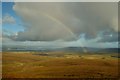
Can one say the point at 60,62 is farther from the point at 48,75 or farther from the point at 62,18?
the point at 62,18

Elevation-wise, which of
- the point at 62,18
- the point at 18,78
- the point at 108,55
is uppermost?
the point at 62,18

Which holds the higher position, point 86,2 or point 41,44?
point 86,2

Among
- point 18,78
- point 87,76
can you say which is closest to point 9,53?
point 18,78

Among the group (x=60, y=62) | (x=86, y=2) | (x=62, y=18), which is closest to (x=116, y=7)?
(x=86, y=2)
